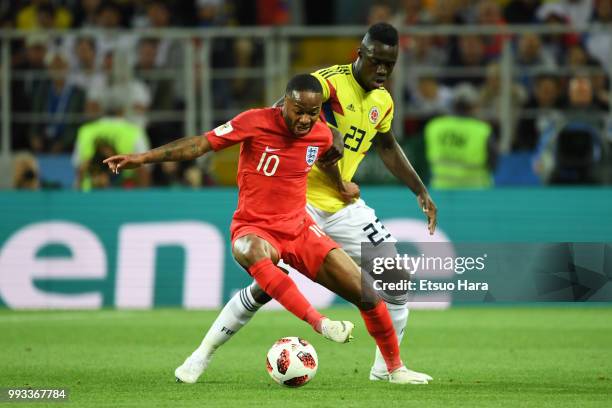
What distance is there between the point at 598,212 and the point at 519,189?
949mm

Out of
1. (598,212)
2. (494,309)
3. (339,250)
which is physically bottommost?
(494,309)

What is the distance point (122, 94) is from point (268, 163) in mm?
8761

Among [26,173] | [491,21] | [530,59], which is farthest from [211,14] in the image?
[530,59]

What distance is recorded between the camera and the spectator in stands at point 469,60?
16.3 m

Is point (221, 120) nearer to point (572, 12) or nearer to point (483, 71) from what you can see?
point (483, 71)

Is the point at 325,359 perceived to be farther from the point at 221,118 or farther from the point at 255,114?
the point at 221,118

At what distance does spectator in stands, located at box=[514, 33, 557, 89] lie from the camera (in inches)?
635

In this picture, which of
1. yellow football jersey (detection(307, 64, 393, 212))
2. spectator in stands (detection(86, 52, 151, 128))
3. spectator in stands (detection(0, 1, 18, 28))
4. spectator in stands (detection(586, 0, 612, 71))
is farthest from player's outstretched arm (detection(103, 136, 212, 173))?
spectator in stands (detection(0, 1, 18, 28))

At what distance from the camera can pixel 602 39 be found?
16672mm

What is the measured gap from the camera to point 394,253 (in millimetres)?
8633

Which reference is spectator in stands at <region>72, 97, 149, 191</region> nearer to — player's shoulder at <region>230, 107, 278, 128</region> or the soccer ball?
player's shoulder at <region>230, 107, 278, 128</region>

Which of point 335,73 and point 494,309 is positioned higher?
point 335,73

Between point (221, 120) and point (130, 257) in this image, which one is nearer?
point (130, 257)

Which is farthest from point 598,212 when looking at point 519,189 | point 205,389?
point 205,389
